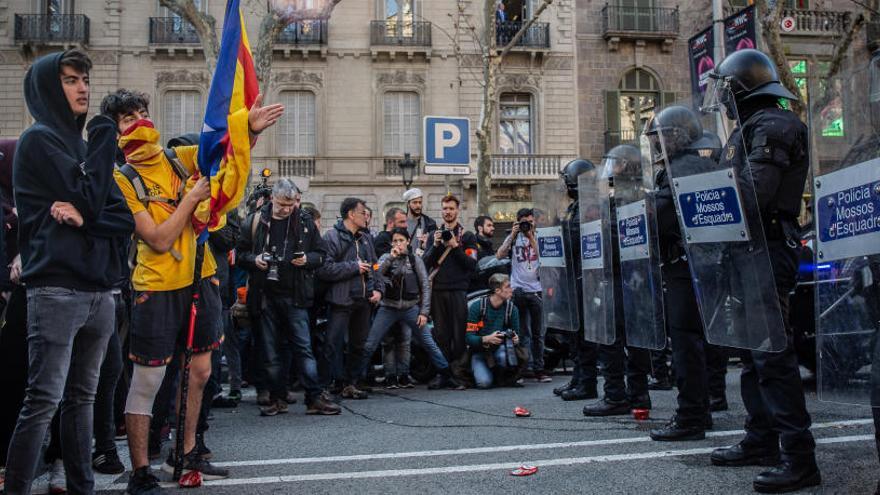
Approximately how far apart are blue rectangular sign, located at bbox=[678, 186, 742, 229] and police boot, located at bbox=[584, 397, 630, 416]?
2423mm

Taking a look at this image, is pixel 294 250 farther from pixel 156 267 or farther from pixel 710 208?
pixel 710 208

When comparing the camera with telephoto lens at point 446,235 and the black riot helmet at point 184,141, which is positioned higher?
the black riot helmet at point 184,141

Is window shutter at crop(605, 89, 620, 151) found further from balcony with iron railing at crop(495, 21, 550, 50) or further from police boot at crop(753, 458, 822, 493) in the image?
police boot at crop(753, 458, 822, 493)

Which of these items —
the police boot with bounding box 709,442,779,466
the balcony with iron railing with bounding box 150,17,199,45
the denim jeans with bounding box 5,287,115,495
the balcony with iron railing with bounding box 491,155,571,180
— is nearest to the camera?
the denim jeans with bounding box 5,287,115,495

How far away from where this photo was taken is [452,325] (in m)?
9.52

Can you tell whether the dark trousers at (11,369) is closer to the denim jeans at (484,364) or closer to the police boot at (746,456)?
the police boot at (746,456)

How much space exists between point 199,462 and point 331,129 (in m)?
22.6

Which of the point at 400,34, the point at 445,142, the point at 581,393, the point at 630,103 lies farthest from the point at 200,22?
the point at 630,103

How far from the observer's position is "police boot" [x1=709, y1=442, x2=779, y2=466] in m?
4.47

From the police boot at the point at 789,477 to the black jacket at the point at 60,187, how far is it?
324cm

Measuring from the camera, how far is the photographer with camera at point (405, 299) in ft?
29.4

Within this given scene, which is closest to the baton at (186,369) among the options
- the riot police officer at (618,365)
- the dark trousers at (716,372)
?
the riot police officer at (618,365)

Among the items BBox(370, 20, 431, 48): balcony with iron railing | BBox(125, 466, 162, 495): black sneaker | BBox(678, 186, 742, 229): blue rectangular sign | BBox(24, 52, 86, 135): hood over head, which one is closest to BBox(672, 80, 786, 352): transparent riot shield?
BBox(678, 186, 742, 229): blue rectangular sign

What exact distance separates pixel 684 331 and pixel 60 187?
379 centimetres
